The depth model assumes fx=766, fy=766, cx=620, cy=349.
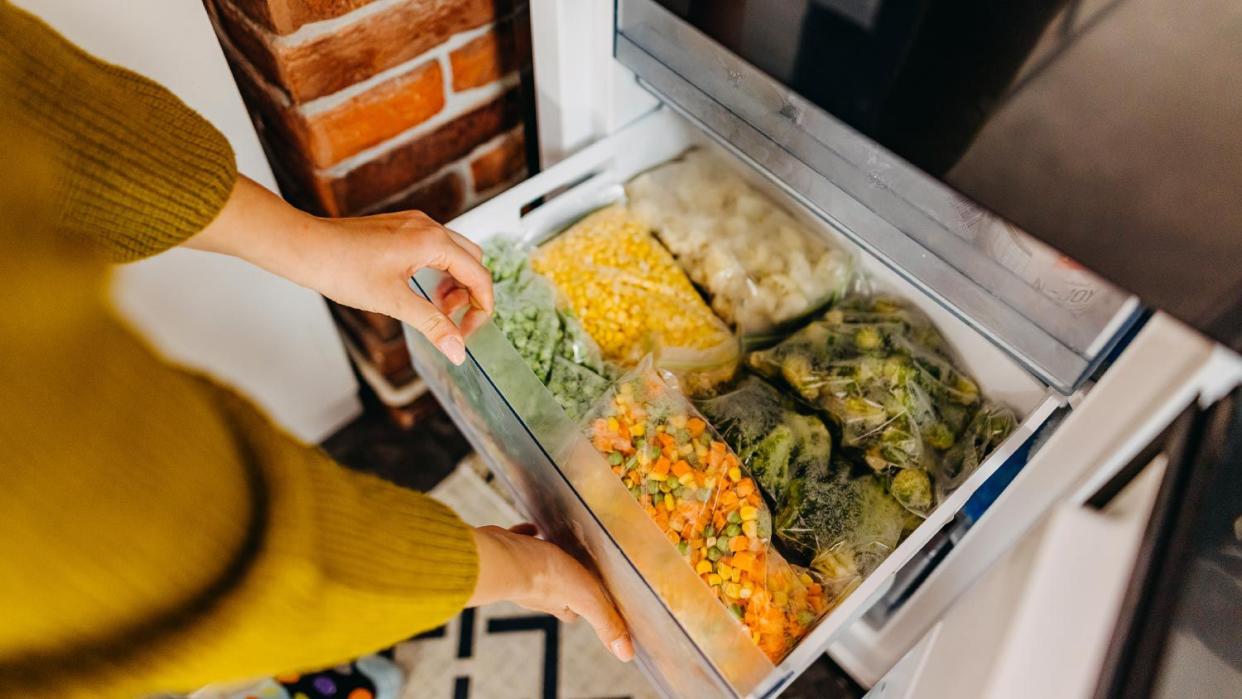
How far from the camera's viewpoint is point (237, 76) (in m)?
0.96

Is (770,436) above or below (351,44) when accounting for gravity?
below

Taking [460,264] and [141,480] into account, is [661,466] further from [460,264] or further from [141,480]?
[141,480]

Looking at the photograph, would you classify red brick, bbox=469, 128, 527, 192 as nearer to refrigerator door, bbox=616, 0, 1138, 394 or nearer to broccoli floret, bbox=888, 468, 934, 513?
refrigerator door, bbox=616, 0, 1138, 394

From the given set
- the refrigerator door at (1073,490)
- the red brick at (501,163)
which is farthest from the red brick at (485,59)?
the refrigerator door at (1073,490)

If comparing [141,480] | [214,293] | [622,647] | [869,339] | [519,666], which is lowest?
[519,666]

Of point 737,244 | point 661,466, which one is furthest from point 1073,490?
point 737,244

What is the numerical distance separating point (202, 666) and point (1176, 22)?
0.62m

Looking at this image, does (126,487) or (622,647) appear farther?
(622,647)

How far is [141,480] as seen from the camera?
40cm

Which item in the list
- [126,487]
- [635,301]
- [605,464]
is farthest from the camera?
[635,301]

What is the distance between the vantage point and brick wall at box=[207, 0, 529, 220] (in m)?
0.79

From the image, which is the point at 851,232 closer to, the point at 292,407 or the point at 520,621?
the point at 520,621

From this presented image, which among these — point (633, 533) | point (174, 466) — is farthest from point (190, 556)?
point (633, 533)

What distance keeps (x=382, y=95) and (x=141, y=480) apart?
61 centimetres
